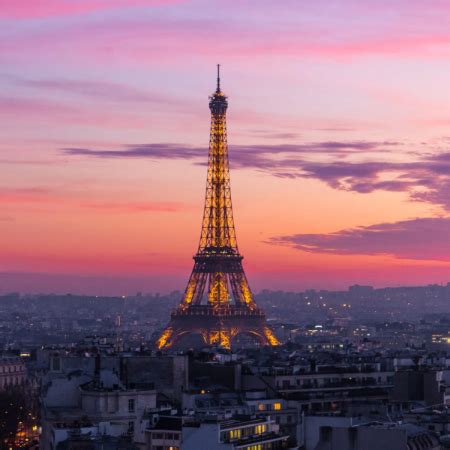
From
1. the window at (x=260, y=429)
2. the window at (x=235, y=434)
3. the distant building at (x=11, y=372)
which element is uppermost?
the distant building at (x=11, y=372)

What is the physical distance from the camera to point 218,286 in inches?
5748

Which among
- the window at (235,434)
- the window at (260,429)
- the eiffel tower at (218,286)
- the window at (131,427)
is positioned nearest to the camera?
the window at (235,434)

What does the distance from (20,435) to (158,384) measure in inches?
421

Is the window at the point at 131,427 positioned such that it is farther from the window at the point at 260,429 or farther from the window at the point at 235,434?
the window at the point at 235,434

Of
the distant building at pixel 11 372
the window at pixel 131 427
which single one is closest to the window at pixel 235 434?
the window at pixel 131 427

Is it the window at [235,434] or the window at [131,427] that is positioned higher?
the window at [131,427]

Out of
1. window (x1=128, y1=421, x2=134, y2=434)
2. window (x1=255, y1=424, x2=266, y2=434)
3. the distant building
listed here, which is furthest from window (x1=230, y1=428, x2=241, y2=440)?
the distant building

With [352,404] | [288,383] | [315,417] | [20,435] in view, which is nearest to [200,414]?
[315,417]

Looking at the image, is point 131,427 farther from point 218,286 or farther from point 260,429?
point 218,286

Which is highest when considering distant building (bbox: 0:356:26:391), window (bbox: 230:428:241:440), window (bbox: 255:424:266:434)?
distant building (bbox: 0:356:26:391)

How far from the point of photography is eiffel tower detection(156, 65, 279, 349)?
14400 centimetres

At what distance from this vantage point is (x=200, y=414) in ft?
189

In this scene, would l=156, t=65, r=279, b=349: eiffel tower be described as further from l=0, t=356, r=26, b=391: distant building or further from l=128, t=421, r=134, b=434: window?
l=128, t=421, r=134, b=434: window

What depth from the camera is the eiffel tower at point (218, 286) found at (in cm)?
14400
